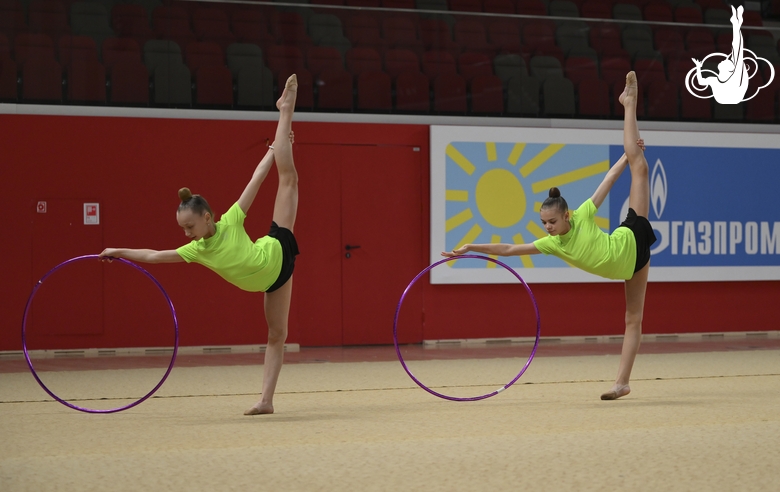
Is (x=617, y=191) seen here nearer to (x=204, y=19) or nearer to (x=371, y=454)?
(x=204, y=19)

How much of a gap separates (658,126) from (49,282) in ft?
21.6

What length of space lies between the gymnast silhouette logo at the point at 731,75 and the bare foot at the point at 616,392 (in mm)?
5643

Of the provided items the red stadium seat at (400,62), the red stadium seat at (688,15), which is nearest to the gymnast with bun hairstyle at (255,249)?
the red stadium seat at (400,62)

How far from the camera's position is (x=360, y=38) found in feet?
29.7

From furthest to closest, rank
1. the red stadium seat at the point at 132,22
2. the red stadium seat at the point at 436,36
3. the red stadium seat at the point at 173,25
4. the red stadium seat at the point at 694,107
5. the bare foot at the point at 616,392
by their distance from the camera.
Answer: the red stadium seat at the point at 694,107 < the red stadium seat at the point at 436,36 < the red stadium seat at the point at 173,25 < the red stadium seat at the point at 132,22 < the bare foot at the point at 616,392

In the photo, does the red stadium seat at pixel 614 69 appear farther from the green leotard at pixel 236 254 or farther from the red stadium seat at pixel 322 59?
the green leotard at pixel 236 254

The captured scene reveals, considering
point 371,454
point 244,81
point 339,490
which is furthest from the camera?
point 244,81

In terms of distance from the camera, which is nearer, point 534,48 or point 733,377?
point 733,377

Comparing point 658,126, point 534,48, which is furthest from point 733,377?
point 534,48

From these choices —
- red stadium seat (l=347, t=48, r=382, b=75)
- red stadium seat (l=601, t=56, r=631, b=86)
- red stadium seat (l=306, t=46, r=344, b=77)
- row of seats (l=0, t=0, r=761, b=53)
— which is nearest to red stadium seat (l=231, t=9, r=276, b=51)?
row of seats (l=0, t=0, r=761, b=53)

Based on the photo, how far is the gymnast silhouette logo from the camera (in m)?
9.83

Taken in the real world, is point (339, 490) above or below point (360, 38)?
below

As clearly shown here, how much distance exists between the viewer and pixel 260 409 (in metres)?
4.81

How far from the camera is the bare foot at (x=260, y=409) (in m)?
4.80
